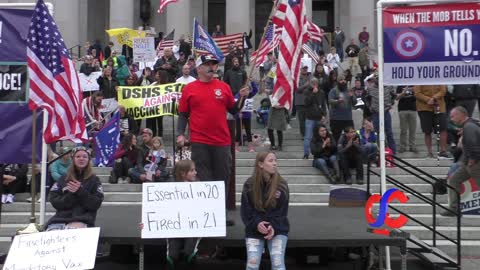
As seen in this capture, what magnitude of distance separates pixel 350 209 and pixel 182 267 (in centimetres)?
336

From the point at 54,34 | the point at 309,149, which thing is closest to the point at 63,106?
the point at 54,34

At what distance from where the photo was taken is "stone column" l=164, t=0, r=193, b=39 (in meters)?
34.3

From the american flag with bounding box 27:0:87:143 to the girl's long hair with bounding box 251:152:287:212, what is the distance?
8.17 feet

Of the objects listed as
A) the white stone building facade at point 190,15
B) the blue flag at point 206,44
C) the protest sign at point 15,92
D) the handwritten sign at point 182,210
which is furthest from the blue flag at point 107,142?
the white stone building facade at point 190,15

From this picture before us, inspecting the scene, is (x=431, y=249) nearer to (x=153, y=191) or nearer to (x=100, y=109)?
(x=153, y=191)

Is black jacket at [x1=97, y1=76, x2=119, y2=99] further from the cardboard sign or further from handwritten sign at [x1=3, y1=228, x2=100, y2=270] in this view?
handwritten sign at [x1=3, y1=228, x2=100, y2=270]

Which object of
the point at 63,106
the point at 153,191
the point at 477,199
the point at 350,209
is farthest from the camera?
the point at 477,199

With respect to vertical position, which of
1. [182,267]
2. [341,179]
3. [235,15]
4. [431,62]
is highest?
[235,15]

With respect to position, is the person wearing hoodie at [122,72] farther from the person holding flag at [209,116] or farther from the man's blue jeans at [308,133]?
the person holding flag at [209,116]

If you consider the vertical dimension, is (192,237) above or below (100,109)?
below

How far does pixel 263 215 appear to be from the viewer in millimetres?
7535

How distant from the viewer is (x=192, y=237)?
7707 millimetres

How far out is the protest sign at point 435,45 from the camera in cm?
866

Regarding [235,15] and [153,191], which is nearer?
[153,191]
